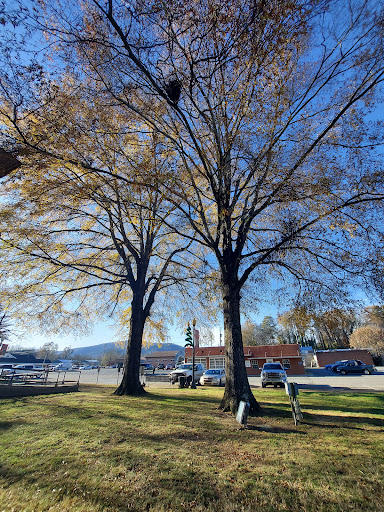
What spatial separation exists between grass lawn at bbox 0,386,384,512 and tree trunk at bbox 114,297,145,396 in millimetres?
6061

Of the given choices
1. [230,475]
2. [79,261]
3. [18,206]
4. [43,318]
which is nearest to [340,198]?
[230,475]

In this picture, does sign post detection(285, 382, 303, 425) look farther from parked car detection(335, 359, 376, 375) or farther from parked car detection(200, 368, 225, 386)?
parked car detection(335, 359, 376, 375)

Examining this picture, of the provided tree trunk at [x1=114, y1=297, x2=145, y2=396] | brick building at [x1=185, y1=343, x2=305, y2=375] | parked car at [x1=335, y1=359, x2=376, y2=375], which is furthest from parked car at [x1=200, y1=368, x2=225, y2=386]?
parked car at [x1=335, y1=359, x2=376, y2=375]

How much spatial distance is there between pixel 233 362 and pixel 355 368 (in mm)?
35123

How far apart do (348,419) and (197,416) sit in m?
4.15

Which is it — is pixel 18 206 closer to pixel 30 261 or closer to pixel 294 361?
pixel 30 261

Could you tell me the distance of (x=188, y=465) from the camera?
12.1 ft

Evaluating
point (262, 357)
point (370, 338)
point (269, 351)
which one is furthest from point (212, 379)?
point (370, 338)

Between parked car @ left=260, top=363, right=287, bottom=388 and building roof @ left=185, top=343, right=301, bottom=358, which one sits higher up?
building roof @ left=185, top=343, right=301, bottom=358

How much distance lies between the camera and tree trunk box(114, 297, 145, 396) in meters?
12.1

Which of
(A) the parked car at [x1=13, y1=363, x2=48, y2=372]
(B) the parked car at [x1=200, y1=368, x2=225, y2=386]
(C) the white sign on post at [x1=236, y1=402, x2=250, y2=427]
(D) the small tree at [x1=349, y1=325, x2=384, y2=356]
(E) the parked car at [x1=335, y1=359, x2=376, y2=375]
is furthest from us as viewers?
(D) the small tree at [x1=349, y1=325, x2=384, y2=356]

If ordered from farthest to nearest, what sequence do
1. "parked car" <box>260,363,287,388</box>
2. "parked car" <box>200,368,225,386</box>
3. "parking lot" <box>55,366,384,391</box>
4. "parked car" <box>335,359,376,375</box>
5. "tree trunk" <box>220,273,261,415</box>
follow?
"parked car" <box>335,359,376,375</box> → "parked car" <box>200,368,225,386</box> → "parked car" <box>260,363,287,388</box> → "parking lot" <box>55,366,384,391</box> → "tree trunk" <box>220,273,261,415</box>

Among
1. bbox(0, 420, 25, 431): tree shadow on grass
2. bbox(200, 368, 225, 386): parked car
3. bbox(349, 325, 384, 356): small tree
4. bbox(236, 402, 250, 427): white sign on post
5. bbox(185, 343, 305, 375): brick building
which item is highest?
bbox(349, 325, 384, 356): small tree

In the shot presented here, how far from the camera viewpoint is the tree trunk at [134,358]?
12.1 metres
